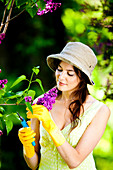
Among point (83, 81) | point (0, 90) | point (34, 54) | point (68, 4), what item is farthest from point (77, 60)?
point (34, 54)

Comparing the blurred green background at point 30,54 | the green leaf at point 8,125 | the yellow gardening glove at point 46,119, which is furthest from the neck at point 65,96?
the blurred green background at point 30,54

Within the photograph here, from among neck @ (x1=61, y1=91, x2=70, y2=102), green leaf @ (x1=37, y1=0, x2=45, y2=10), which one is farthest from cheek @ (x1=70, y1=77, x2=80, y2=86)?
green leaf @ (x1=37, y1=0, x2=45, y2=10)

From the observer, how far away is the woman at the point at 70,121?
4.93 feet

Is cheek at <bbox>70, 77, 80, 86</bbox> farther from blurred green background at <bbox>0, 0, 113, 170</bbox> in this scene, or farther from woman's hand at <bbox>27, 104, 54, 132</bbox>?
blurred green background at <bbox>0, 0, 113, 170</bbox>

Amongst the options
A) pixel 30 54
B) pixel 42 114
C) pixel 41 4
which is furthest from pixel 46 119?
pixel 30 54

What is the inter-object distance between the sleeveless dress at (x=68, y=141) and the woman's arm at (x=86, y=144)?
0.11 feet

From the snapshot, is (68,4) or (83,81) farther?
(68,4)

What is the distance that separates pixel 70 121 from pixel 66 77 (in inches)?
10.8

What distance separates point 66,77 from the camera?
1578 mm

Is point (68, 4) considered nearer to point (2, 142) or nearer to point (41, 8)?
point (2, 142)

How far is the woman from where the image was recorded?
4.93 feet

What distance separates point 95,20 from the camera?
8.54 feet

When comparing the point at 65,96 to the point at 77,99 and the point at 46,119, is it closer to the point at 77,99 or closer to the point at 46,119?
the point at 77,99

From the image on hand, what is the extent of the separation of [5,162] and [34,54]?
1477 millimetres
